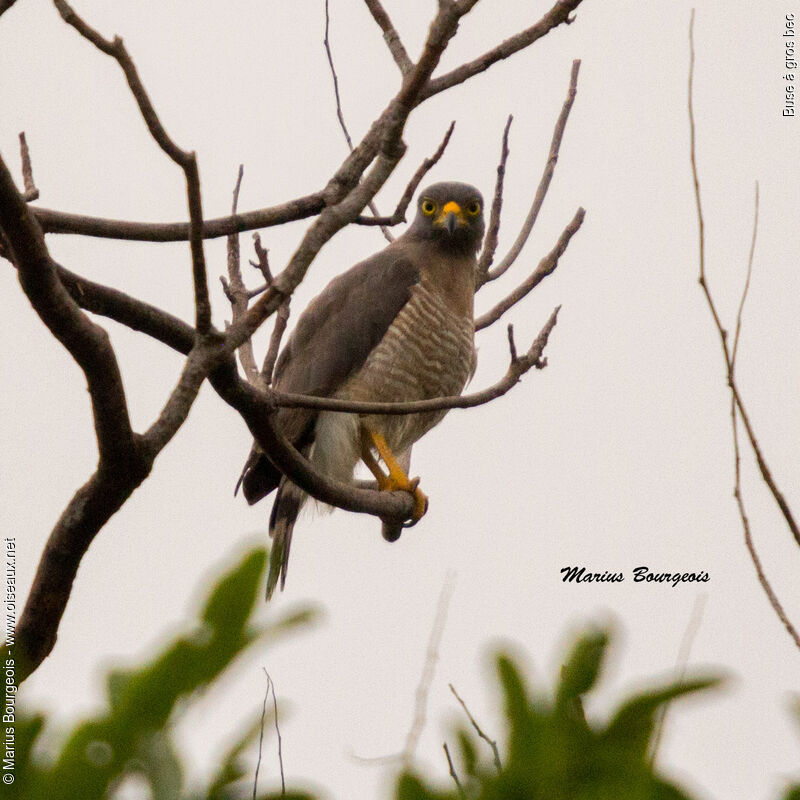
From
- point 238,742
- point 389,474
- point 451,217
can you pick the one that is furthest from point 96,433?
point 451,217

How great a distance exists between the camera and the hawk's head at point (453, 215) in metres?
5.97

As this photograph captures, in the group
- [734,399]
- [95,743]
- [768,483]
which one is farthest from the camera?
[734,399]

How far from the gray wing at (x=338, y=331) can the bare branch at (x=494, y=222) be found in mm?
941

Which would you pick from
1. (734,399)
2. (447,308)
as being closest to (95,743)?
(734,399)

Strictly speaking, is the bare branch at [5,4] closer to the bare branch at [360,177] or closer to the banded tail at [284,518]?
the bare branch at [360,177]

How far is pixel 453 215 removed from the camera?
5.92 metres

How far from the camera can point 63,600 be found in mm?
2600

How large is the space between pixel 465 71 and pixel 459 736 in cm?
213

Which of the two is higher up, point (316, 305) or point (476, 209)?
point (476, 209)

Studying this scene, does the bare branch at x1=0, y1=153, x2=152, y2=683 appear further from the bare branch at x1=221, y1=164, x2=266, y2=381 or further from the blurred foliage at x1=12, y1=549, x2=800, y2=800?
the bare branch at x1=221, y1=164, x2=266, y2=381

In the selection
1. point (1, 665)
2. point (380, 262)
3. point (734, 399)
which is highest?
point (380, 262)

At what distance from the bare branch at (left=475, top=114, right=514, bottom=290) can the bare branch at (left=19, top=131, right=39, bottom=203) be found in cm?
177

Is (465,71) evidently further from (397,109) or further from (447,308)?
(447,308)

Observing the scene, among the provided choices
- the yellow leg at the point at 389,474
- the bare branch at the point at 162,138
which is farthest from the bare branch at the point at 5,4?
the yellow leg at the point at 389,474
